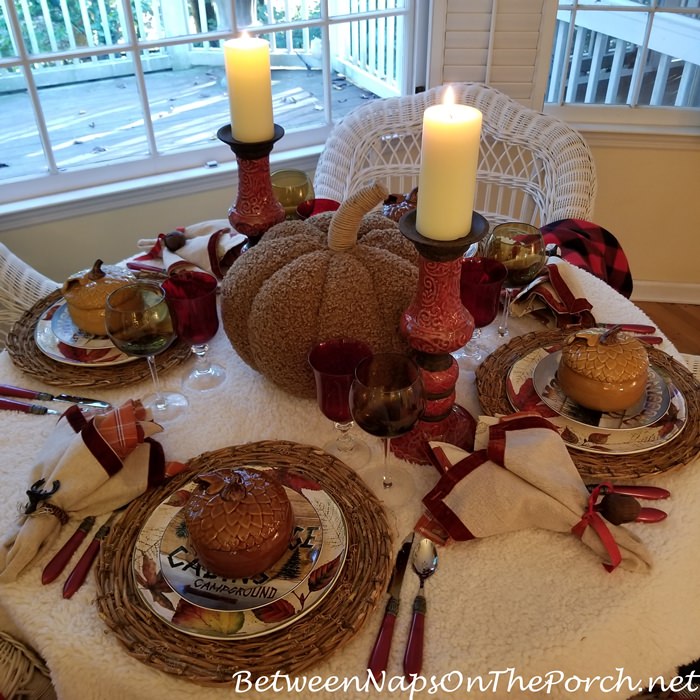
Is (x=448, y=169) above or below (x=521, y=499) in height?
above

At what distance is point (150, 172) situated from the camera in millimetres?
2133

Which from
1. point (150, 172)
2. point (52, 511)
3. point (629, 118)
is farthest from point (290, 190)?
point (629, 118)

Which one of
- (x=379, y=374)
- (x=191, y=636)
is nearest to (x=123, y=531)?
(x=191, y=636)

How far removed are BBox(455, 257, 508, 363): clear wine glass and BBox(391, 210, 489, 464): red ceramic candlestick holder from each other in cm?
15

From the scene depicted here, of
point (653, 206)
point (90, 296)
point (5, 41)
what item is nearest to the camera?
point (90, 296)

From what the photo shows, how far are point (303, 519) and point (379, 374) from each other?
0.65 feet

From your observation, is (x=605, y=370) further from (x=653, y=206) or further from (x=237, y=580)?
(x=653, y=206)

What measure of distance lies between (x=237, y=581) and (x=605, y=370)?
21.2 inches

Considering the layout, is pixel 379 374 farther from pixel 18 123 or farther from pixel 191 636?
pixel 18 123

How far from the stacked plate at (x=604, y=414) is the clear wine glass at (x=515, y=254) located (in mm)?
151

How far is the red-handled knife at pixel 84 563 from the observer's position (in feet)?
2.39

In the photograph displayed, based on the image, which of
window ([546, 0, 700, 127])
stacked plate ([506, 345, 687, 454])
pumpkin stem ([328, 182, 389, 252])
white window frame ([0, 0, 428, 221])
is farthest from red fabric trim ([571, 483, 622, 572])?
window ([546, 0, 700, 127])

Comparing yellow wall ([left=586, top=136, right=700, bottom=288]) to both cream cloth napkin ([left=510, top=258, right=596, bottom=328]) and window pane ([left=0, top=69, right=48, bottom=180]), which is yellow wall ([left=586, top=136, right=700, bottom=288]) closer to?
cream cloth napkin ([left=510, top=258, right=596, bottom=328])

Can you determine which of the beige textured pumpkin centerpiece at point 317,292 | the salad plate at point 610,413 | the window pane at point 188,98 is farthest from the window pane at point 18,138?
the salad plate at point 610,413
